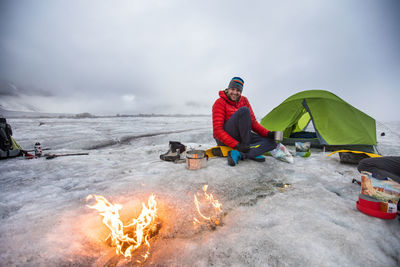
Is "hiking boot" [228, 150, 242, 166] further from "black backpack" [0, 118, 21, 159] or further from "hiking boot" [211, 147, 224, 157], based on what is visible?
"black backpack" [0, 118, 21, 159]

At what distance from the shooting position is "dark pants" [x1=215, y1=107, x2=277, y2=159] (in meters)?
3.84

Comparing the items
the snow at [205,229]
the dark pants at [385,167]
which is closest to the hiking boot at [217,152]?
the snow at [205,229]

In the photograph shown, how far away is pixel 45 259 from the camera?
1360 millimetres

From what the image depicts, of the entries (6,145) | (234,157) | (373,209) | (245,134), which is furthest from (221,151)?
(6,145)

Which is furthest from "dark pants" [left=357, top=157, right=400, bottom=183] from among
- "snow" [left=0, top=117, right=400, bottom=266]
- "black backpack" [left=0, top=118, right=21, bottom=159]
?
"black backpack" [left=0, top=118, right=21, bottom=159]

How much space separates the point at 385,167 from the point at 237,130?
2493mm

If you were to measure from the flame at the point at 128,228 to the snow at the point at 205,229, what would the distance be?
0.07 metres

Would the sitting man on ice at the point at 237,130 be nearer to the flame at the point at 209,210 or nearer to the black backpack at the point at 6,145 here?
the flame at the point at 209,210

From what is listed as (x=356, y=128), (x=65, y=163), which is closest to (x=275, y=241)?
(x=65, y=163)

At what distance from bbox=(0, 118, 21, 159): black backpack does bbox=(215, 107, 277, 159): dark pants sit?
19.9ft

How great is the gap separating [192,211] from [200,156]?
1.53 metres

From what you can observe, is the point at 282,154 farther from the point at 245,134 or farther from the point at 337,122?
the point at 337,122

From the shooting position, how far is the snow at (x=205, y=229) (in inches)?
55.3

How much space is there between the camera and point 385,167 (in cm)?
219
